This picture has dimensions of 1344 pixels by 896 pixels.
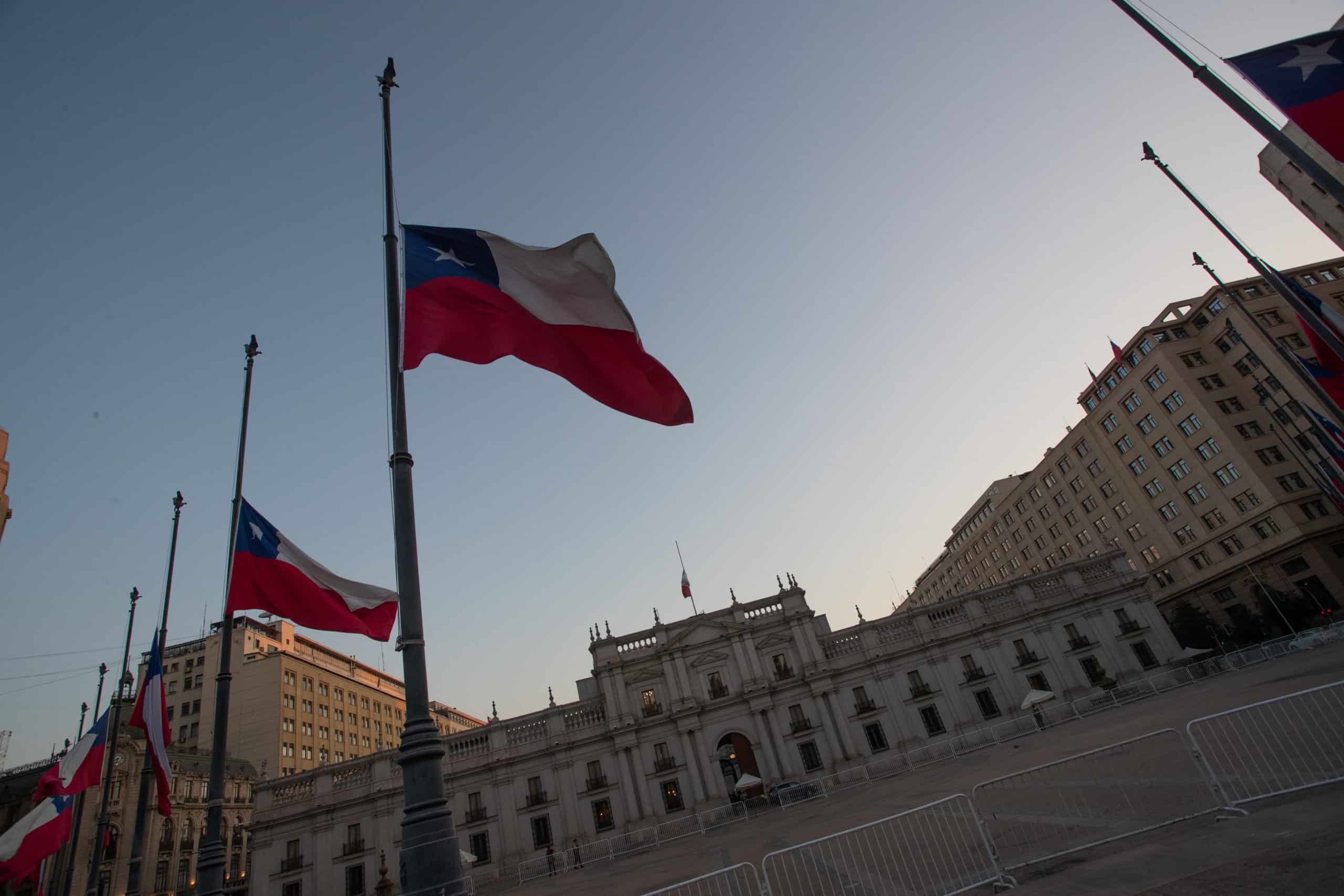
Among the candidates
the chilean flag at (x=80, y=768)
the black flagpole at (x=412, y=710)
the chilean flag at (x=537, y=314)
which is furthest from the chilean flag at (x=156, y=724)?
the chilean flag at (x=537, y=314)

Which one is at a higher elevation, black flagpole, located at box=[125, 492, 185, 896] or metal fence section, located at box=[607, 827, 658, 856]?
black flagpole, located at box=[125, 492, 185, 896]

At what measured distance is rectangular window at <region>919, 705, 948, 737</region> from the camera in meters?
39.7

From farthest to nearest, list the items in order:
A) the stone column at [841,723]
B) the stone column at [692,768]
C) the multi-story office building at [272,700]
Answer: the multi-story office building at [272,700]
the stone column at [841,723]
the stone column at [692,768]

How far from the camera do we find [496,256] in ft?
27.1

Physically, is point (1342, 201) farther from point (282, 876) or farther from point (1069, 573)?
point (282, 876)

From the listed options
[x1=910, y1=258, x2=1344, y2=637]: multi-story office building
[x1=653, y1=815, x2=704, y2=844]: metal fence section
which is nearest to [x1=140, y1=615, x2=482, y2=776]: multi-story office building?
[x1=653, y1=815, x2=704, y2=844]: metal fence section

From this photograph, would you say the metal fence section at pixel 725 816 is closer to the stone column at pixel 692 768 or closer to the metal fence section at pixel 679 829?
the metal fence section at pixel 679 829

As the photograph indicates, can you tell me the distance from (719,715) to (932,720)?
13.1 m

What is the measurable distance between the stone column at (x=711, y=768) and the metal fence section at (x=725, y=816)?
303cm

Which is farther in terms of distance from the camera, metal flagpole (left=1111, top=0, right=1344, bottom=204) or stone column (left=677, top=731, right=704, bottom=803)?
stone column (left=677, top=731, right=704, bottom=803)

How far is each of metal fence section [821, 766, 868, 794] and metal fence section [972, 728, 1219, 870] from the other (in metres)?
24.5

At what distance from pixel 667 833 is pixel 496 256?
115ft

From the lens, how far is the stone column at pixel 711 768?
3862 centimetres

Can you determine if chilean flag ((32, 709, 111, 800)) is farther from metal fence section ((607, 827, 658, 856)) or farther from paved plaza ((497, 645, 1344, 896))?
metal fence section ((607, 827, 658, 856))
